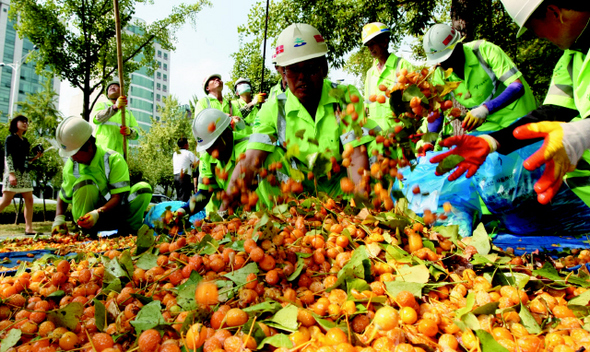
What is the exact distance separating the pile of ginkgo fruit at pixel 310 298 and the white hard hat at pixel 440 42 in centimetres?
201

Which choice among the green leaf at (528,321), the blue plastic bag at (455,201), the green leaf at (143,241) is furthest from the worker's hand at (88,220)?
the green leaf at (528,321)

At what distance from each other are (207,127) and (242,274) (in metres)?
2.01

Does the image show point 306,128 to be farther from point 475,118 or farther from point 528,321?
point 528,321

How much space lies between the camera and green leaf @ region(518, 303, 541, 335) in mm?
969

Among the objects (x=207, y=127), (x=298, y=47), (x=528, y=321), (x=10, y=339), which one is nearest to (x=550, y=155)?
(x=528, y=321)

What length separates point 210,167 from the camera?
3.35 metres

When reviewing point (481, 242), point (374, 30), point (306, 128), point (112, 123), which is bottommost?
point (481, 242)

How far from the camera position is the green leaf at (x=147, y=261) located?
55.7 inches

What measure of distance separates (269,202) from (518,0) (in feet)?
6.35

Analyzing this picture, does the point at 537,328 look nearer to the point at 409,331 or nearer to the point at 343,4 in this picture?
the point at 409,331

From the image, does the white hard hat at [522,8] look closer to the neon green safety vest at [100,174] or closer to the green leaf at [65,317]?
the green leaf at [65,317]

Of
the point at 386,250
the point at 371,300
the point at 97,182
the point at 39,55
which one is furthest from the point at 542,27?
the point at 39,55

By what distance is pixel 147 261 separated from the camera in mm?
1442

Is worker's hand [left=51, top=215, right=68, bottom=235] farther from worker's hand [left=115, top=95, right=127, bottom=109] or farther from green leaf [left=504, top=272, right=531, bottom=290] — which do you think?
green leaf [left=504, top=272, right=531, bottom=290]
